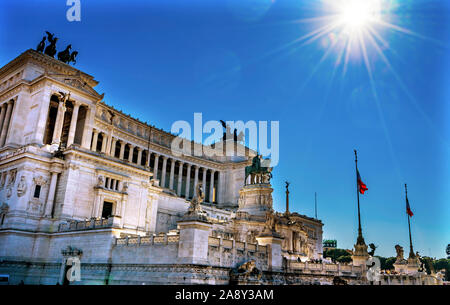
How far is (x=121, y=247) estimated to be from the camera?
29922 millimetres

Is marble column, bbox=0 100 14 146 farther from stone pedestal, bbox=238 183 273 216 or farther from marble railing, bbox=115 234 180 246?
stone pedestal, bbox=238 183 273 216

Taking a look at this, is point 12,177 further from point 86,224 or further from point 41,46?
point 41,46

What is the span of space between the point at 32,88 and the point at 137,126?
2632 centimetres

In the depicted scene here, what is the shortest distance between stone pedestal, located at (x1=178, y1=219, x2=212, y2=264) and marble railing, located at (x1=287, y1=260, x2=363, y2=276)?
1110 cm

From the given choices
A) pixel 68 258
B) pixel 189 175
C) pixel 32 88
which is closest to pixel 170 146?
pixel 189 175

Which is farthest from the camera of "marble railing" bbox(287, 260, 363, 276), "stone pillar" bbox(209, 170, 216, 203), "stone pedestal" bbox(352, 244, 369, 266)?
"stone pillar" bbox(209, 170, 216, 203)

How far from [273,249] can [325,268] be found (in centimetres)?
760

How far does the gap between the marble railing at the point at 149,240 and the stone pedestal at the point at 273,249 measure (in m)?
9.09

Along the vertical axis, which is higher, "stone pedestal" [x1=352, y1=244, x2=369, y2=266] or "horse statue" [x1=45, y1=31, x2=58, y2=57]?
"horse statue" [x1=45, y1=31, x2=58, y2=57]

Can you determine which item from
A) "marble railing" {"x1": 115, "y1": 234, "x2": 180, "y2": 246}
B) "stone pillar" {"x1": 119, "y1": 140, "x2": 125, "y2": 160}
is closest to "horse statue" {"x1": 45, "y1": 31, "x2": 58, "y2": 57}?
"stone pillar" {"x1": 119, "y1": 140, "x2": 125, "y2": 160}

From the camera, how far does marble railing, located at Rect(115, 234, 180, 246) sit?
26.3 m

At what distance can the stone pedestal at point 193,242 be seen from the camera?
24297 millimetres
